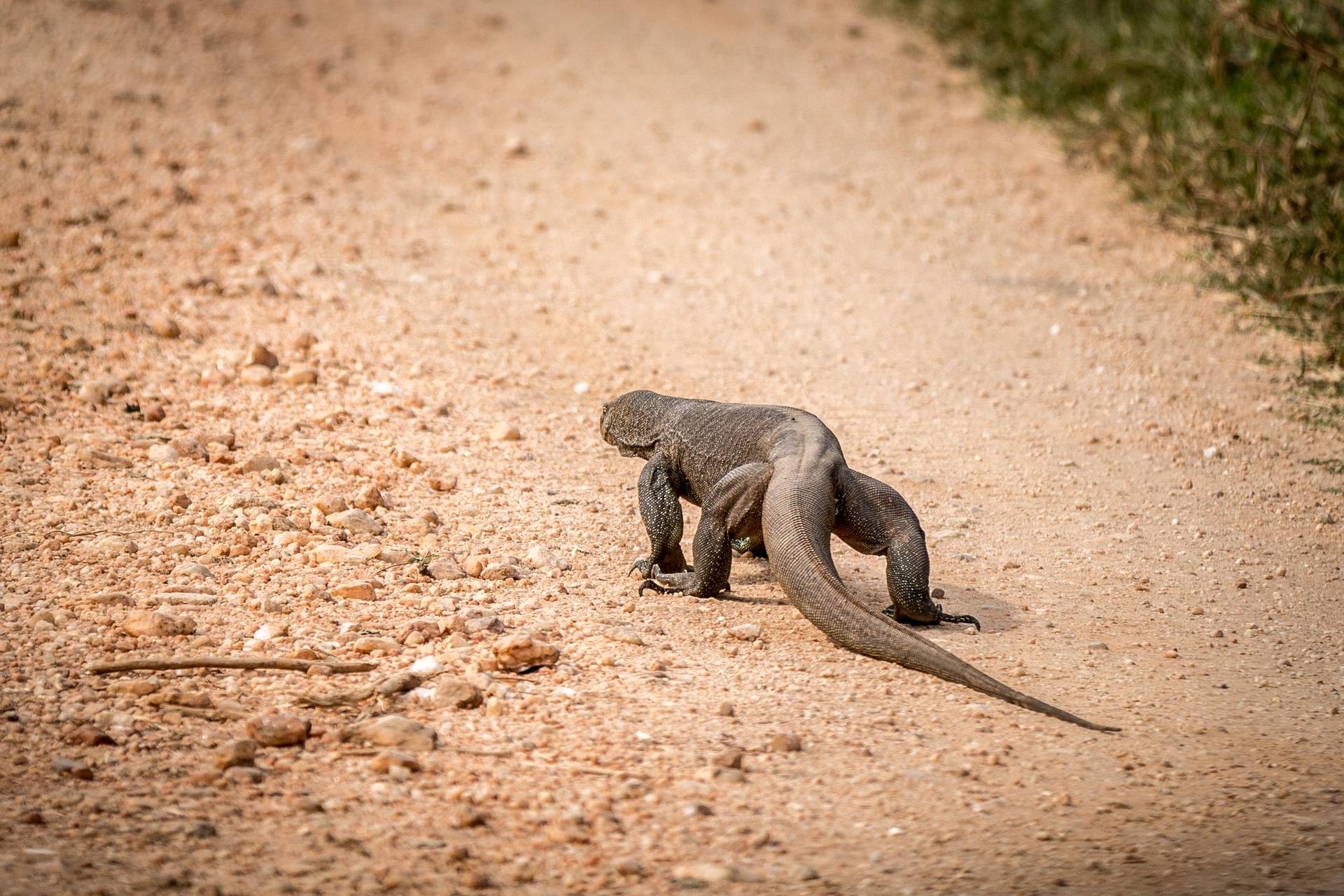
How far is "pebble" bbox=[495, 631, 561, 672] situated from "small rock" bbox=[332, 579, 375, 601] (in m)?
0.77

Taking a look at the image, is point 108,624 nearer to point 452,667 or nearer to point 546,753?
point 452,667

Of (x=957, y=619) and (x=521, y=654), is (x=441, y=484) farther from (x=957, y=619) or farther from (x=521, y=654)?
(x=957, y=619)

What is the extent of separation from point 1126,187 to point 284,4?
9.44 m

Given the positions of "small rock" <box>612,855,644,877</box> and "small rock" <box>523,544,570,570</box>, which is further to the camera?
"small rock" <box>523,544,570,570</box>

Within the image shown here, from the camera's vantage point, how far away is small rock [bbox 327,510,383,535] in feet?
19.7

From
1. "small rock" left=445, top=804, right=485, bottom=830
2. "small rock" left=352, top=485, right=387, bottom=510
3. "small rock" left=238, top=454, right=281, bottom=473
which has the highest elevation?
"small rock" left=238, top=454, right=281, bottom=473

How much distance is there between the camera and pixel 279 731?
423 centimetres

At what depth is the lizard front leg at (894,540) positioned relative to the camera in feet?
17.8

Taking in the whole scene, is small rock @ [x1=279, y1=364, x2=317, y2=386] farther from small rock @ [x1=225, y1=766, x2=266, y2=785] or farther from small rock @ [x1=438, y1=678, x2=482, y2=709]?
small rock @ [x1=225, y1=766, x2=266, y2=785]

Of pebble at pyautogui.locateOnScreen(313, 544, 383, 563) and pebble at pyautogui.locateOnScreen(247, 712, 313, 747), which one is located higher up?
pebble at pyautogui.locateOnScreen(313, 544, 383, 563)

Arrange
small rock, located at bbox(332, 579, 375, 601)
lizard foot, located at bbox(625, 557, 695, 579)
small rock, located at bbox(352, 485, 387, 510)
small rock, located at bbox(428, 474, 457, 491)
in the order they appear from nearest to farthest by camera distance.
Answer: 1. small rock, located at bbox(332, 579, 375, 601)
2. lizard foot, located at bbox(625, 557, 695, 579)
3. small rock, located at bbox(352, 485, 387, 510)
4. small rock, located at bbox(428, 474, 457, 491)

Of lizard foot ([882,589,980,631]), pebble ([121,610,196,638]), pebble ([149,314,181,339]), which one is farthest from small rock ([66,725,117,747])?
pebble ([149,314,181,339])

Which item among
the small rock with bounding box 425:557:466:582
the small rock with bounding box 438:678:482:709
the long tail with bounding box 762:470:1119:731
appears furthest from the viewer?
the small rock with bounding box 425:557:466:582

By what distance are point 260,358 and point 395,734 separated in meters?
4.11
